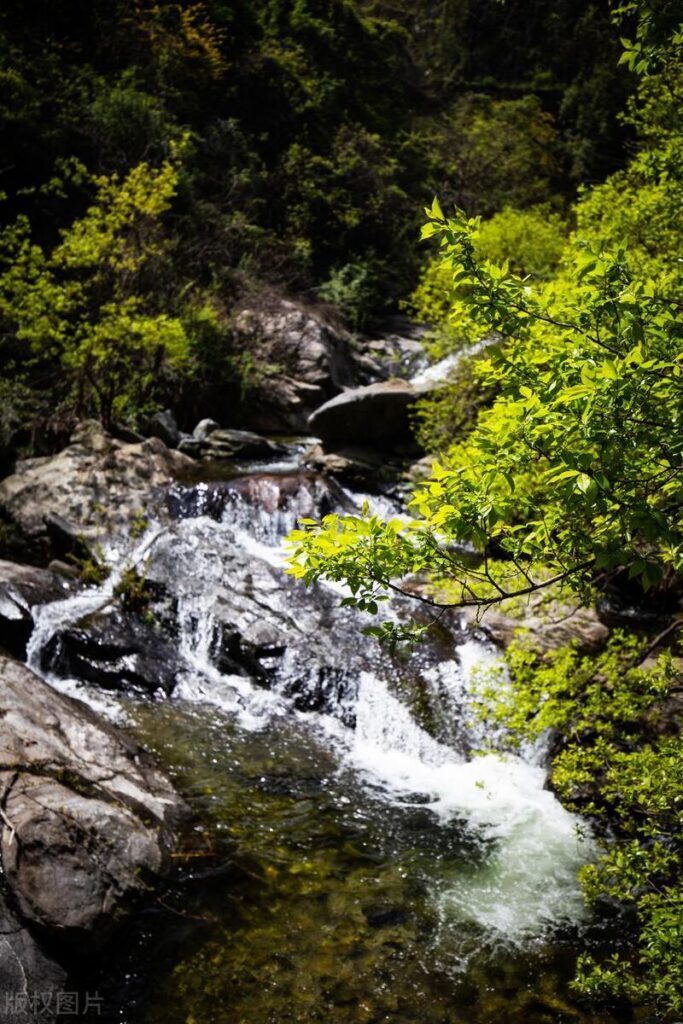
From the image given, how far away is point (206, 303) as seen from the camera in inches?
699

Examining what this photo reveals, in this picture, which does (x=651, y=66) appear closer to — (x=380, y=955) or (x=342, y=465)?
(x=380, y=955)

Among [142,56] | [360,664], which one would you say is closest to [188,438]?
[360,664]

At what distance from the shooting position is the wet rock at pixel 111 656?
29.2ft

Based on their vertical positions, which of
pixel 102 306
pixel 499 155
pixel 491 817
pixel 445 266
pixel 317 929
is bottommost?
pixel 491 817

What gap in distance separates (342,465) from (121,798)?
9.75 m

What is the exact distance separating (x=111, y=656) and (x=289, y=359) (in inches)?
463

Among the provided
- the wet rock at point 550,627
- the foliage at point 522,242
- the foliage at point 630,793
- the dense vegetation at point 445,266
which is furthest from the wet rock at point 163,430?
the foliage at point 630,793

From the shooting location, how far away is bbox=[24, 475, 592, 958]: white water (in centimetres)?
597

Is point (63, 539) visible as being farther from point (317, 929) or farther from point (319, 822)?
point (317, 929)

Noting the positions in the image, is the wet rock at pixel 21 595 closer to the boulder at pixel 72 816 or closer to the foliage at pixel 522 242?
the boulder at pixel 72 816

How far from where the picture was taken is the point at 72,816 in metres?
5.05

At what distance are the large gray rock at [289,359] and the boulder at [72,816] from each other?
Answer: 12197 mm

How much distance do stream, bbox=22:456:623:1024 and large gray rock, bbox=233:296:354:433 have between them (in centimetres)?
640

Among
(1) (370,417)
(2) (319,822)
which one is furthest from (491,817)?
(1) (370,417)
